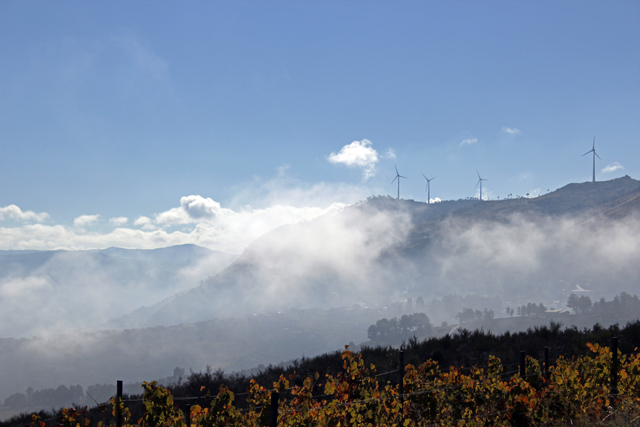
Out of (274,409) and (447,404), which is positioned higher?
(274,409)

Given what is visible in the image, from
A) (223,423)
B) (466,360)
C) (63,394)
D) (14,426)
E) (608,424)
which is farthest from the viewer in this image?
(63,394)

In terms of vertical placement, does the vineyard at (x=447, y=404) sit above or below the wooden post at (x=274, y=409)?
below

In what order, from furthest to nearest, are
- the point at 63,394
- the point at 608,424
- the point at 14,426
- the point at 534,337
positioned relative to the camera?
the point at 63,394
the point at 534,337
the point at 14,426
the point at 608,424

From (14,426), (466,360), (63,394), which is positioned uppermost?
(466,360)

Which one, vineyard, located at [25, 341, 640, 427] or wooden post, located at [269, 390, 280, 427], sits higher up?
wooden post, located at [269, 390, 280, 427]

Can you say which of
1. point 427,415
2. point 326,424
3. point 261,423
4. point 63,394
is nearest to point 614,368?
point 427,415

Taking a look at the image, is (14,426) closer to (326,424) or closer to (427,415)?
(326,424)

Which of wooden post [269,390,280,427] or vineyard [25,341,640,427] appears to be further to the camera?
vineyard [25,341,640,427]

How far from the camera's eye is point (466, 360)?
21.2 metres

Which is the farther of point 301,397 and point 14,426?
point 14,426

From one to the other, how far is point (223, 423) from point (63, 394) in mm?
244446

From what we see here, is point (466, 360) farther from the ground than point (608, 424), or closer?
closer

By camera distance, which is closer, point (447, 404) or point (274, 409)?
point (274, 409)

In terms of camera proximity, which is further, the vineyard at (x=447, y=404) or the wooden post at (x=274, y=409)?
the vineyard at (x=447, y=404)
